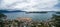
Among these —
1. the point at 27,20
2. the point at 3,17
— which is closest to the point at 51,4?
the point at 27,20

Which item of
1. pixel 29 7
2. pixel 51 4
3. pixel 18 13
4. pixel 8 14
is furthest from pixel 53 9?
pixel 8 14

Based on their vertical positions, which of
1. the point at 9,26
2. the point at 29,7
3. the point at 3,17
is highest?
the point at 29,7

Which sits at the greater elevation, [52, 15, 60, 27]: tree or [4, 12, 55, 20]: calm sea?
[4, 12, 55, 20]: calm sea

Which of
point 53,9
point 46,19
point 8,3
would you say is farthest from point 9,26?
point 53,9

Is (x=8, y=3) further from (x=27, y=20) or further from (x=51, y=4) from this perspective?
(x=51, y=4)

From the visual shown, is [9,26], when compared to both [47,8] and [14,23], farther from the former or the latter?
[47,8]

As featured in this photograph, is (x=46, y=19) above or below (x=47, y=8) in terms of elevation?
below

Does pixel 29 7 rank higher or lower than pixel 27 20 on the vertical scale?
higher

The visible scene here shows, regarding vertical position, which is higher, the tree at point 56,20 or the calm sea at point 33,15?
the calm sea at point 33,15
